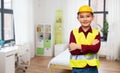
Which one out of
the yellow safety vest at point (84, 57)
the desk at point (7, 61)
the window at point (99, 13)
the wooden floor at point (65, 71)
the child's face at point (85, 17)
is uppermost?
the window at point (99, 13)

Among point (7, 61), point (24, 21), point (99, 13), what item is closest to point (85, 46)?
point (7, 61)

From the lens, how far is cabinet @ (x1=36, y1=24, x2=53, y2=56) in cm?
650

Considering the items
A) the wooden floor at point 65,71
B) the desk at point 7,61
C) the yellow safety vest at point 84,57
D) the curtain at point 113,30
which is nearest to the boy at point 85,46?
the yellow safety vest at point 84,57

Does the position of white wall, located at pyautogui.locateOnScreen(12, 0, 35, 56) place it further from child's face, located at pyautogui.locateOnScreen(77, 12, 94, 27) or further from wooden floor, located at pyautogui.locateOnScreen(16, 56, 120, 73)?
child's face, located at pyautogui.locateOnScreen(77, 12, 94, 27)

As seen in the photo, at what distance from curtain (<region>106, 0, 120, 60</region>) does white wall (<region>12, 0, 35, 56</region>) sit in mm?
2626

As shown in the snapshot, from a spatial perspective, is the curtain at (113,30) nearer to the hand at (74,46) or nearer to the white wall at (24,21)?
the white wall at (24,21)

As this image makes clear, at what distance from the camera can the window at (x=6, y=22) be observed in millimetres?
4828

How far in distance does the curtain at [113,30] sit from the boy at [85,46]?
470cm

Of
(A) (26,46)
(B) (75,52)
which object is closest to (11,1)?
(A) (26,46)

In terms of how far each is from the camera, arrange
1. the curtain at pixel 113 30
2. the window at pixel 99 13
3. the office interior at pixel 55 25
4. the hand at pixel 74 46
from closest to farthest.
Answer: the hand at pixel 74 46 → the office interior at pixel 55 25 → the curtain at pixel 113 30 → the window at pixel 99 13

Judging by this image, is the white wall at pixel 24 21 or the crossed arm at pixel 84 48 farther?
the white wall at pixel 24 21

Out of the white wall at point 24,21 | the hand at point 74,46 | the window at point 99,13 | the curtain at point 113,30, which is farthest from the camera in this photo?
the window at point 99,13

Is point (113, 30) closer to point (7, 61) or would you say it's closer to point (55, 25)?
point (55, 25)

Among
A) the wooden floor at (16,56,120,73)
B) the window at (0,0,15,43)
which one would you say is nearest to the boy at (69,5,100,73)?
the wooden floor at (16,56,120,73)
